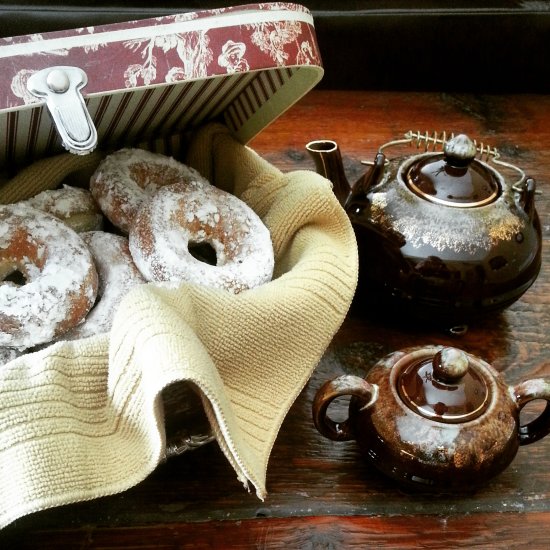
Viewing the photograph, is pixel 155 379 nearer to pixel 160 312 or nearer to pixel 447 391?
pixel 160 312

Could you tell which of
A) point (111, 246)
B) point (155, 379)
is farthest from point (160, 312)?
point (111, 246)

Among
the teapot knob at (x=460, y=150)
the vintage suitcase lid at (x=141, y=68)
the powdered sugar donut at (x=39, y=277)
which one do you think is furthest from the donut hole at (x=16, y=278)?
the teapot knob at (x=460, y=150)

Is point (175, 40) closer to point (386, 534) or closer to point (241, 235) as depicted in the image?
point (241, 235)

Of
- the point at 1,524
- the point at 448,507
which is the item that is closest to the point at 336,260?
the point at 448,507

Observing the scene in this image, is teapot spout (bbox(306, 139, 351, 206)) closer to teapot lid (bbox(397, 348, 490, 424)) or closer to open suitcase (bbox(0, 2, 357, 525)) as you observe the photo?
open suitcase (bbox(0, 2, 357, 525))

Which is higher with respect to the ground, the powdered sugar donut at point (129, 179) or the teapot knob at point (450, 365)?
the powdered sugar donut at point (129, 179)

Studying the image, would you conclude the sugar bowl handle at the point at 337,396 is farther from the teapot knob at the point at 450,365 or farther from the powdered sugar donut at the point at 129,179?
the powdered sugar donut at the point at 129,179
